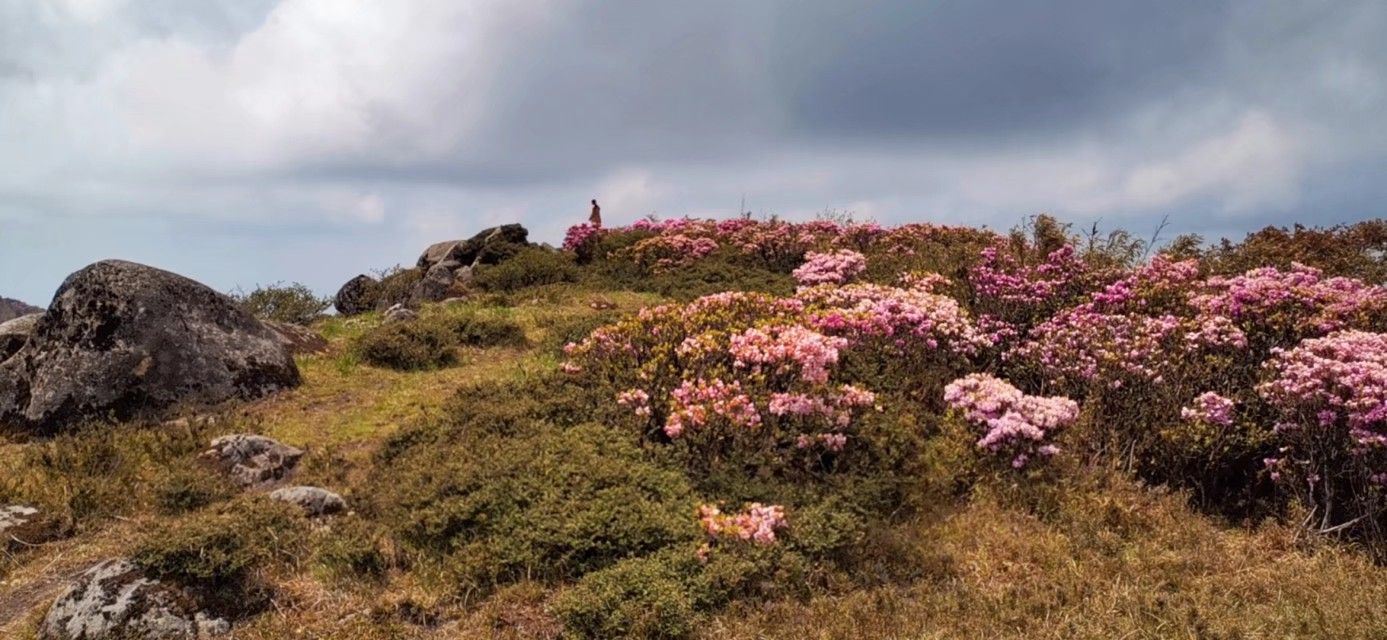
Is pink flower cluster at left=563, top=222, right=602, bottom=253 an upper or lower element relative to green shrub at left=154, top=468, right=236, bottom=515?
upper

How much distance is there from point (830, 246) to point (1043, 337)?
973 centimetres

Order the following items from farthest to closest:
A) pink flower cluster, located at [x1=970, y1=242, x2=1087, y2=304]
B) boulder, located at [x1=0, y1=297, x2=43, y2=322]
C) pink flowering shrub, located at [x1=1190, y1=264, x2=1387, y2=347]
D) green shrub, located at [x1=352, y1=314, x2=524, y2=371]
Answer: boulder, located at [x1=0, y1=297, x2=43, y2=322] < green shrub, located at [x1=352, y1=314, x2=524, y2=371] < pink flower cluster, located at [x1=970, y1=242, x2=1087, y2=304] < pink flowering shrub, located at [x1=1190, y1=264, x2=1387, y2=347]

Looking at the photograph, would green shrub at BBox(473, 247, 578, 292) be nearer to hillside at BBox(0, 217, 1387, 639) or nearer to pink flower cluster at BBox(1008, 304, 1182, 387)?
hillside at BBox(0, 217, 1387, 639)

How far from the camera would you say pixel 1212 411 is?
8.09 m

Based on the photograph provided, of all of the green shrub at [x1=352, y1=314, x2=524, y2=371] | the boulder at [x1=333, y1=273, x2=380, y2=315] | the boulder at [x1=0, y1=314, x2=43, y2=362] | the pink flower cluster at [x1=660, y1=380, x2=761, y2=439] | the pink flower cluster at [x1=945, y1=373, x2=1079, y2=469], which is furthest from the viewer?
the boulder at [x1=333, y1=273, x2=380, y2=315]

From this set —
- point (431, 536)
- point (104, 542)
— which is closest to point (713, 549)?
point (431, 536)

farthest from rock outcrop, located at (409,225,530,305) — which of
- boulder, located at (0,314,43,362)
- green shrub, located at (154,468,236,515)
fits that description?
green shrub, located at (154,468,236,515)

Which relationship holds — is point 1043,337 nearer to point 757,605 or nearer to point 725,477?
point 725,477

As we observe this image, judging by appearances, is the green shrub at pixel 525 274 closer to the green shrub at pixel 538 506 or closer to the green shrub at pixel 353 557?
the green shrub at pixel 538 506

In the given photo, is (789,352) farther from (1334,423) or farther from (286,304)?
(286,304)

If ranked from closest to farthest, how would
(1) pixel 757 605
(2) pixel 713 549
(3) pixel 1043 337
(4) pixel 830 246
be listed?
1. (1) pixel 757 605
2. (2) pixel 713 549
3. (3) pixel 1043 337
4. (4) pixel 830 246

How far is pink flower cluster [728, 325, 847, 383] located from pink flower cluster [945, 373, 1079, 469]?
1.57 m

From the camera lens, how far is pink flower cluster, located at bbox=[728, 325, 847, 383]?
8.41 m

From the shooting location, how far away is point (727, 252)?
872 inches
